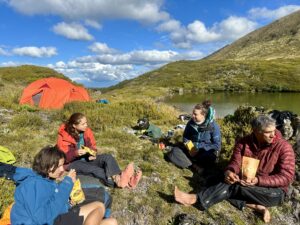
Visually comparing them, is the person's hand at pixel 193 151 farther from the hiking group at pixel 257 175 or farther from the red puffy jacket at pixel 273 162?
the red puffy jacket at pixel 273 162

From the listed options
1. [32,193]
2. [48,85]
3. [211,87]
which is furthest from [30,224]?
[211,87]

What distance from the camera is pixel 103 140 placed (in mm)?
10461

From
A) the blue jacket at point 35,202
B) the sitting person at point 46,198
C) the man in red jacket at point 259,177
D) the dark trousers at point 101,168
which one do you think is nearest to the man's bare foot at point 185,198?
the man in red jacket at point 259,177

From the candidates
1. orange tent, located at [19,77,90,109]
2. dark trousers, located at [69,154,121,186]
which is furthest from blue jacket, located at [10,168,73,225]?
orange tent, located at [19,77,90,109]

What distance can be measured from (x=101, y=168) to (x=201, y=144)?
2.60m

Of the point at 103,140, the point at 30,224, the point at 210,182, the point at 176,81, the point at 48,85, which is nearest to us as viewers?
the point at 30,224

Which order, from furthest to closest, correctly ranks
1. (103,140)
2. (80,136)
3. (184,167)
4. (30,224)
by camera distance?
(103,140) < (184,167) < (80,136) < (30,224)

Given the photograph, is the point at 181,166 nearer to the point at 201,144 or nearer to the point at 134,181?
the point at 201,144

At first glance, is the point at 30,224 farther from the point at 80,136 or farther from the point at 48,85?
the point at 48,85

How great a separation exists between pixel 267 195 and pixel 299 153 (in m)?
2.27

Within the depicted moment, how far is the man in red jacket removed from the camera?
6.25 meters

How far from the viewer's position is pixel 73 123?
24.6 ft

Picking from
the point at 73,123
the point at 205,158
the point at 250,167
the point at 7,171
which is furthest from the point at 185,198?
the point at 7,171

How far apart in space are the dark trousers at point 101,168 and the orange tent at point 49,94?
10683mm
